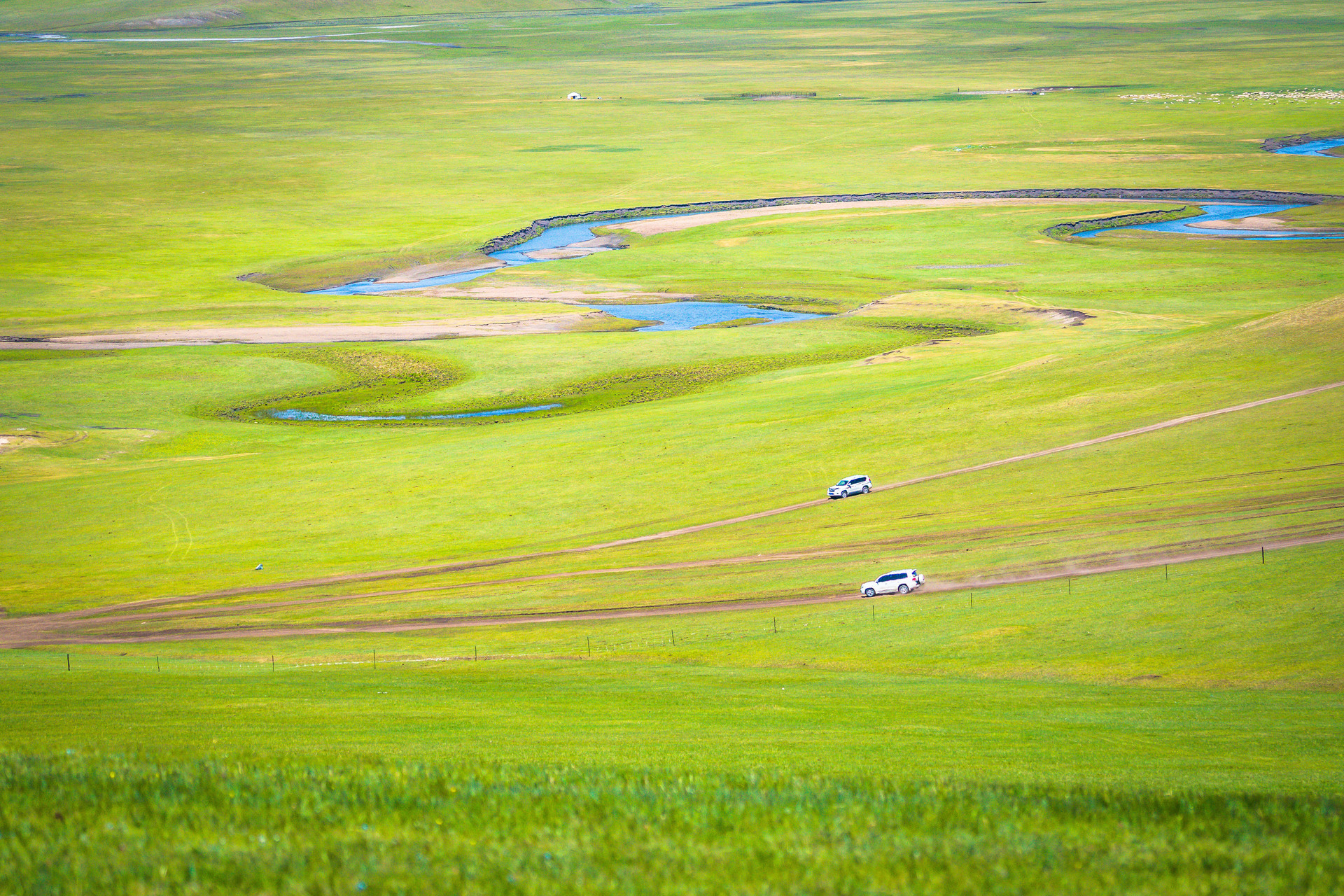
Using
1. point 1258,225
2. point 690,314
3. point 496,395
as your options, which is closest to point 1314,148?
point 1258,225

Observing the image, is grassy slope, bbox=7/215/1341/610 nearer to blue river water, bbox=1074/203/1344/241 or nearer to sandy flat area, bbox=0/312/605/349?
sandy flat area, bbox=0/312/605/349

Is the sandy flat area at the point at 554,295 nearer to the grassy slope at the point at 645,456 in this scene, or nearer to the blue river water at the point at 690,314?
the blue river water at the point at 690,314

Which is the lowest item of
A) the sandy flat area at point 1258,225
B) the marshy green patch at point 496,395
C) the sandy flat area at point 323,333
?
the marshy green patch at point 496,395

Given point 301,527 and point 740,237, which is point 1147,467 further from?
point 740,237

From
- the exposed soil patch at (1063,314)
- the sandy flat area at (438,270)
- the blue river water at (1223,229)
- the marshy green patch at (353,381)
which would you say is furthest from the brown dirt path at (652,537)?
the sandy flat area at (438,270)

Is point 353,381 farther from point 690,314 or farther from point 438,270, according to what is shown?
point 438,270

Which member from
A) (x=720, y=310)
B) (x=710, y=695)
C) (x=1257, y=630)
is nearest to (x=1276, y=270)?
(x=720, y=310)
